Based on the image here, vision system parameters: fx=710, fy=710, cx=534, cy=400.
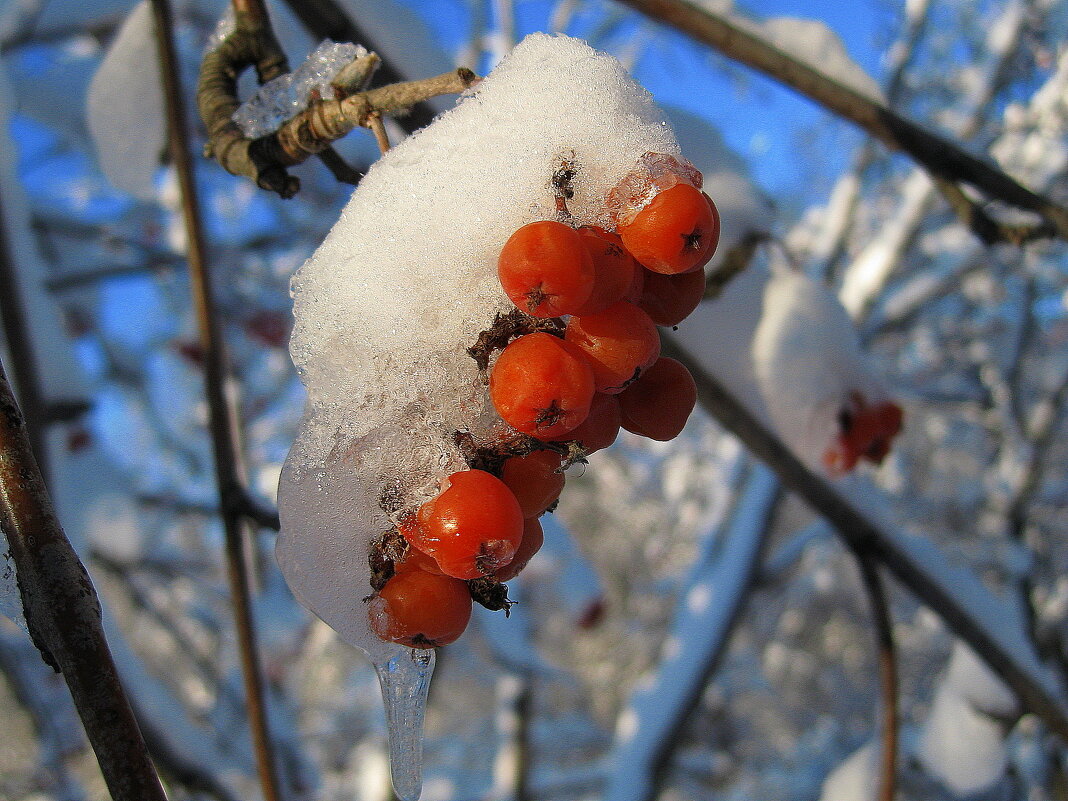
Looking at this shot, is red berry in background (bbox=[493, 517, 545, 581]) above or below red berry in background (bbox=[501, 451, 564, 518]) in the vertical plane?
below

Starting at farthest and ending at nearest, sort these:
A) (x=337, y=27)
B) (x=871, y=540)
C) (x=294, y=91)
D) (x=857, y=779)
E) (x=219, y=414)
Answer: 1. (x=857, y=779)
2. (x=871, y=540)
3. (x=337, y=27)
4. (x=219, y=414)
5. (x=294, y=91)

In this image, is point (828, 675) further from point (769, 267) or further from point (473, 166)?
point (473, 166)

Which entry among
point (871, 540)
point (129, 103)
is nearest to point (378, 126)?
point (129, 103)

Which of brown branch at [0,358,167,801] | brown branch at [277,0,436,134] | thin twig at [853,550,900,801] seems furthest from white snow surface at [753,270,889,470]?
brown branch at [0,358,167,801]

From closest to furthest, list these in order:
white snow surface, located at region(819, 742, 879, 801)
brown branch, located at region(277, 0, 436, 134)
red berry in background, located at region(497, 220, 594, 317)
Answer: red berry in background, located at region(497, 220, 594, 317), brown branch, located at region(277, 0, 436, 134), white snow surface, located at region(819, 742, 879, 801)

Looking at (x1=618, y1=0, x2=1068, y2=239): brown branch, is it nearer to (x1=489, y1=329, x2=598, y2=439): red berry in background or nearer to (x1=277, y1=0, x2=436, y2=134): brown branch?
(x1=277, y1=0, x2=436, y2=134): brown branch

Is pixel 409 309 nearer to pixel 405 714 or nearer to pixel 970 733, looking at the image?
pixel 405 714

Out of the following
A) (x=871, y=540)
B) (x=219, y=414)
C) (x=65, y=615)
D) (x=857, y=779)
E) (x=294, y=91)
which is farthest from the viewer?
(x=857, y=779)

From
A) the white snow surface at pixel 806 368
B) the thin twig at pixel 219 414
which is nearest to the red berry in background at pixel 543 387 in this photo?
the thin twig at pixel 219 414
